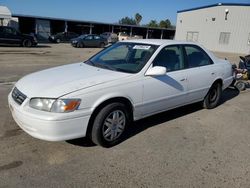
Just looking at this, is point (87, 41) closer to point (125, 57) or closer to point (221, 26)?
point (221, 26)

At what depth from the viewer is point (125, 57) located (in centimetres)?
478

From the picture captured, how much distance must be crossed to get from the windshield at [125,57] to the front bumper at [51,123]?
1.20 m

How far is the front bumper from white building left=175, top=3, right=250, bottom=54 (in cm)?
3032

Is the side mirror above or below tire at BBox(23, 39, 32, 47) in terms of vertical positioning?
above

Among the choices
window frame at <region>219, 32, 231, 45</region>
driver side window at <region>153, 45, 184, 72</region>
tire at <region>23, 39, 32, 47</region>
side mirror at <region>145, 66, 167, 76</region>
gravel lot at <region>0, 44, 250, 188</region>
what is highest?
window frame at <region>219, 32, 231, 45</region>

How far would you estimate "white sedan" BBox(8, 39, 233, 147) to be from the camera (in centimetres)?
336

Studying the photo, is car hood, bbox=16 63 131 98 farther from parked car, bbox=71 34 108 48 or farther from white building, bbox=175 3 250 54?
white building, bbox=175 3 250 54

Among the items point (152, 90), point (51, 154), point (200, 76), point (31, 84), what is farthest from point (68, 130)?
point (200, 76)

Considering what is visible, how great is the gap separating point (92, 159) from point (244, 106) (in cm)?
452

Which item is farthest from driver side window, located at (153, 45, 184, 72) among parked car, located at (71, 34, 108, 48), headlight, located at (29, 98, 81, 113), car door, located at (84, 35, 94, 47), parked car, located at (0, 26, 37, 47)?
car door, located at (84, 35, 94, 47)

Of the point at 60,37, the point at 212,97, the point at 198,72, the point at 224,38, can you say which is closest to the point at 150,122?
the point at 198,72

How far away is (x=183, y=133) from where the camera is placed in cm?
455

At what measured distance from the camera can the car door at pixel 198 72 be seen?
16.6 ft

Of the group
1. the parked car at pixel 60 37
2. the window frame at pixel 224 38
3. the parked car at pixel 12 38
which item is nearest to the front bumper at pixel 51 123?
the parked car at pixel 12 38
